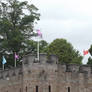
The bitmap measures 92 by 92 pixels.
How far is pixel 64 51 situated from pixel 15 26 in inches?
686

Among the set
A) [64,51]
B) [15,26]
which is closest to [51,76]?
[15,26]

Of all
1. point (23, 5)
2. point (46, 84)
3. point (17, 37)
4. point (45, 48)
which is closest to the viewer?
point (46, 84)

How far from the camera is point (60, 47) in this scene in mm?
85188

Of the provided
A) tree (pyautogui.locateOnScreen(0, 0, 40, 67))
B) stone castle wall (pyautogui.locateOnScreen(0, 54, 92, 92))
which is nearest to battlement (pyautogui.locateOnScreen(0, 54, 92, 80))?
→ stone castle wall (pyautogui.locateOnScreen(0, 54, 92, 92))

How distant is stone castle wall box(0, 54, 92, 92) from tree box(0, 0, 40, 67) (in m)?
25.0

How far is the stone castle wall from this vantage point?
41.0 meters

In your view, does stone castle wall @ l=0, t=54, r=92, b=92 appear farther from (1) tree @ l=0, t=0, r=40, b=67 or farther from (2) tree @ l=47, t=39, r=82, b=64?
(2) tree @ l=47, t=39, r=82, b=64

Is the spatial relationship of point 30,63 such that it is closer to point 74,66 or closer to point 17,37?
point 74,66

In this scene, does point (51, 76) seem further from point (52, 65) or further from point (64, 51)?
point (64, 51)

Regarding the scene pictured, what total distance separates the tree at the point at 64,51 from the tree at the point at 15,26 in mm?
12571

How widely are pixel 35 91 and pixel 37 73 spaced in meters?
1.75

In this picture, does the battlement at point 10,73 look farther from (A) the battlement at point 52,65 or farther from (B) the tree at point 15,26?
(B) the tree at point 15,26

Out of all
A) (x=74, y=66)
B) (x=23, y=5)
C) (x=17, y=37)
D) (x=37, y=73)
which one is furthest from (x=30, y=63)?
(x=23, y=5)

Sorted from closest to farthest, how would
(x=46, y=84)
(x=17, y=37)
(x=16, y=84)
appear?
(x=46, y=84) < (x=16, y=84) < (x=17, y=37)
